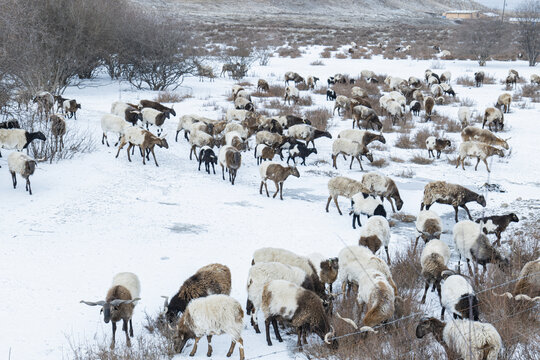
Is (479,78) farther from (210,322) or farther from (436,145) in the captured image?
(210,322)

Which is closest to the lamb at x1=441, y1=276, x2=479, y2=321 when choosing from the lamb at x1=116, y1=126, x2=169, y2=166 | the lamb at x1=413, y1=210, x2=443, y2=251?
the lamb at x1=413, y1=210, x2=443, y2=251

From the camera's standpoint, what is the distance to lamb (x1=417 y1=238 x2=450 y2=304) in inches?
252

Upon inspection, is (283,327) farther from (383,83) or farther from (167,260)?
(383,83)

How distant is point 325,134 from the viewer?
15195 millimetres

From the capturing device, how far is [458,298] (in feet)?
18.2

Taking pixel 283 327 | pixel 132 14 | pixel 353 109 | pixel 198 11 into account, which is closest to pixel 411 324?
pixel 283 327

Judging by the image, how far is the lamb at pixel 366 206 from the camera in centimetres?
922

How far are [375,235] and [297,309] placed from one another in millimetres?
2693

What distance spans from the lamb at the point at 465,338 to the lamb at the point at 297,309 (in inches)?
42.4

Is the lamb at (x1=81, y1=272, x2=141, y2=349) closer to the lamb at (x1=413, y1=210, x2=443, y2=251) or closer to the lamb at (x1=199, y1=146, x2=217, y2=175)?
the lamb at (x1=413, y1=210, x2=443, y2=251)

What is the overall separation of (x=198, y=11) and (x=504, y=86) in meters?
67.1

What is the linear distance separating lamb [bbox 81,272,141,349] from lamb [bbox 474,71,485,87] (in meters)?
24.6

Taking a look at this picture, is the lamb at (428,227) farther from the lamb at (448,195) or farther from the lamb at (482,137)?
the lamb at (482,137)

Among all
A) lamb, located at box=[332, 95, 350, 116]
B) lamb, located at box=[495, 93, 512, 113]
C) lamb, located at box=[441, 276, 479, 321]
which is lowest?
lamb, located at box=[441, 276, 479, 321]
